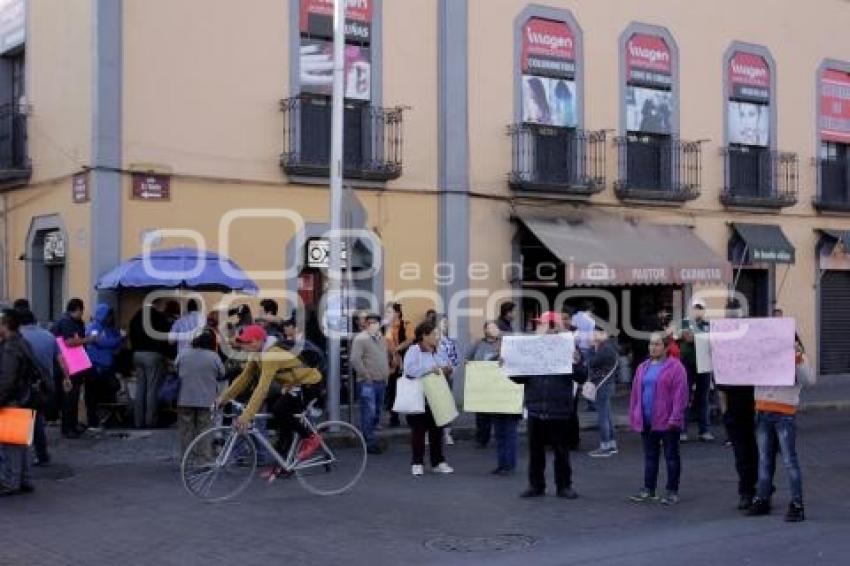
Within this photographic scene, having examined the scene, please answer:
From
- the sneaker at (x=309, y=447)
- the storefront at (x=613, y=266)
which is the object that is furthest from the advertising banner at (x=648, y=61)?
the sneaker at (x=309, y=447)

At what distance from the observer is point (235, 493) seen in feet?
33.1

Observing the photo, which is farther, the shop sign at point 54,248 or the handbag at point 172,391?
the shop sign at point 54,248

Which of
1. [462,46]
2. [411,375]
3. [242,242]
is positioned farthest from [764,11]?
[411,375]

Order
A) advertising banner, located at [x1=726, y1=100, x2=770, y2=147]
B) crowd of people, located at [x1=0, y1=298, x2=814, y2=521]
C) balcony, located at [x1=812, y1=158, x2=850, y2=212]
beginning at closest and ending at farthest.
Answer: crowd of people, located at [x1=0, y1=298, x2=814, y2=521], advertising banner, located at [x1=726, y1=100, x2=770, y2=147], balcony, located at [x1=812, y1=158, x2=850, y2=212]

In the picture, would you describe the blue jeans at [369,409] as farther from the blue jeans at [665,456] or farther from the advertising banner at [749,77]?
the advertising banner at [749,77]

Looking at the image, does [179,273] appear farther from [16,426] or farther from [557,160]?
[557,160]

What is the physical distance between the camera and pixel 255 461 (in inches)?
395

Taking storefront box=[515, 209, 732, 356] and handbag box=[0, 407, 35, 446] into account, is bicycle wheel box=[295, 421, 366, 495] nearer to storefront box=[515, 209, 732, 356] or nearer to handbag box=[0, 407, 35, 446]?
handbag box=[0, 407, 35, 446]

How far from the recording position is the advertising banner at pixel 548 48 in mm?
19562

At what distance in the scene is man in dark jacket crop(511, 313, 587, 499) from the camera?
10.2 metres

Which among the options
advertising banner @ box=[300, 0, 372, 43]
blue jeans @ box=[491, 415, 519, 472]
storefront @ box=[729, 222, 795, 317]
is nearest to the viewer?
blue jeans @ box=[491, 415, 519, 472]

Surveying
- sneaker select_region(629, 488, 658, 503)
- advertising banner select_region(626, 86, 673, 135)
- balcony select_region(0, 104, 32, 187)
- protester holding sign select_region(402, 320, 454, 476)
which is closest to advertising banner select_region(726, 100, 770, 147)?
advertising banner select_region(626, 86, 673, 135)

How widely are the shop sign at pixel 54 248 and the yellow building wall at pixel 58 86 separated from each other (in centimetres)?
86

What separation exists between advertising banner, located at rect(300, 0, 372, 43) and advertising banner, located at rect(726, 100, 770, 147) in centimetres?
812
